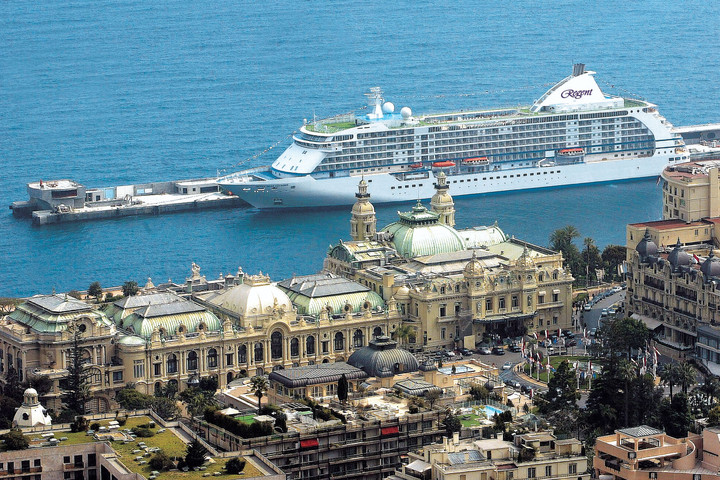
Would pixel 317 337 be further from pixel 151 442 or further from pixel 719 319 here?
pixel 151 442

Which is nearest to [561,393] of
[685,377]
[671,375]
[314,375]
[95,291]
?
[671,375]

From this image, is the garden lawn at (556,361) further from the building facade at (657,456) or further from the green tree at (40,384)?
the building facade at (657,456)

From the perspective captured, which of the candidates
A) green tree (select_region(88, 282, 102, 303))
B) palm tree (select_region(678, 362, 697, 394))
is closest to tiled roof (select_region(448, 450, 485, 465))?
palm tree (select_region(678, 362, 697, 394))

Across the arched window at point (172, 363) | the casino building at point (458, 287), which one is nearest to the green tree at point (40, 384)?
the arched window at point (172, 363)

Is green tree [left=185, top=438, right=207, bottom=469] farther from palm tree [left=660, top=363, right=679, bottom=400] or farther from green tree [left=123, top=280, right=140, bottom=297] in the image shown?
green tree [left=123, top=280, right=140, bottom=297]

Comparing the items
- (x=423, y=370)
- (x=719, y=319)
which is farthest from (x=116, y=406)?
(x=719, y=319)

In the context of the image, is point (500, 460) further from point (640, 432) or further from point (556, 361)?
point (556, 361)
